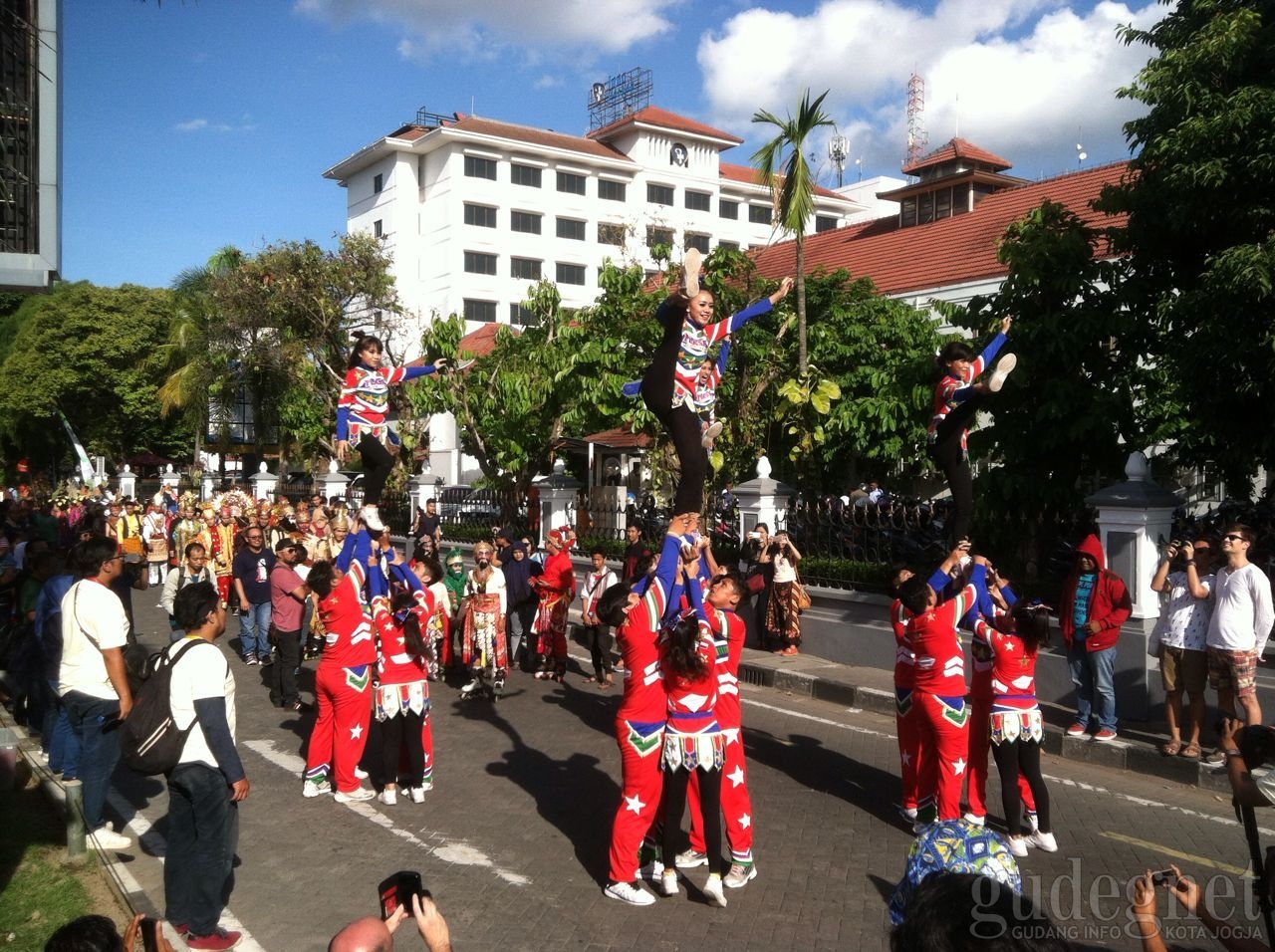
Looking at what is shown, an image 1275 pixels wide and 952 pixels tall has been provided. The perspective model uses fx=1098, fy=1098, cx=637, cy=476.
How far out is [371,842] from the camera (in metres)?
7.14

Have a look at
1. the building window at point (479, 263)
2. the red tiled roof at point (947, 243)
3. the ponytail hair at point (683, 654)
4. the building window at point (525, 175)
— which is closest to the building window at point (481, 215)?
the building window at point (479, 263)

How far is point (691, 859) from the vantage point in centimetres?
662

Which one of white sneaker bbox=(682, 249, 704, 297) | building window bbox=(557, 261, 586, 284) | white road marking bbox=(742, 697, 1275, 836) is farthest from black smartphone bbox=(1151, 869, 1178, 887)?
building window bbox=(557, 261, 586, 284)

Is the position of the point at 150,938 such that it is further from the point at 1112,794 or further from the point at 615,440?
the point at 615,440

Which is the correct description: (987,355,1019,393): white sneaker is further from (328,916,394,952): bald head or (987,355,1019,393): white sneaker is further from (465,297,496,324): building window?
(465,297,496,324): building window

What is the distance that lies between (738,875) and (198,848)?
2.90m

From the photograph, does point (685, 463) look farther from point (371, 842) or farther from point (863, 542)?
point (863, 542)

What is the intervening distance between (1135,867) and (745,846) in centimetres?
242

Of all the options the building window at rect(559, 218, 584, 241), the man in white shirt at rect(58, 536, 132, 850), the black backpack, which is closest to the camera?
the black backpack

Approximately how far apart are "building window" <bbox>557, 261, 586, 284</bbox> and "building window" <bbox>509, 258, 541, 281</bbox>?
1321mm

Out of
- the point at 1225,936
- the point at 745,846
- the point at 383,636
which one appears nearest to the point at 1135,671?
the point at 745,846

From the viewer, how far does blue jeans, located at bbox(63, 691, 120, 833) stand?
692 cm

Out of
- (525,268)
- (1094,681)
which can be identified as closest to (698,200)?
(525,268)

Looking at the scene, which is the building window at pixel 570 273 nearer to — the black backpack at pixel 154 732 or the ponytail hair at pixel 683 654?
the ponytail hair at pixel 683 654
